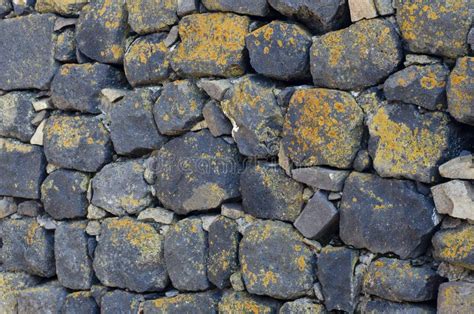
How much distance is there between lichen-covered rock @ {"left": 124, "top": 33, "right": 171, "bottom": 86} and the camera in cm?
375

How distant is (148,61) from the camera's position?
12.4 feet

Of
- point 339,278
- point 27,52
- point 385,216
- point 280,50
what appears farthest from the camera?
point 27,52

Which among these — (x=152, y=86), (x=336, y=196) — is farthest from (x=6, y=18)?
(x=336, y=196)

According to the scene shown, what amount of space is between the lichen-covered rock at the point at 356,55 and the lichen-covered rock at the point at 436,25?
0.24 feet

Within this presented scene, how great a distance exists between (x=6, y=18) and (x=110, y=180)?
121 centimetres

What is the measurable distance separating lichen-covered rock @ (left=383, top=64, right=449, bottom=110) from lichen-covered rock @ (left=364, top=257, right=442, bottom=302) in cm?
63

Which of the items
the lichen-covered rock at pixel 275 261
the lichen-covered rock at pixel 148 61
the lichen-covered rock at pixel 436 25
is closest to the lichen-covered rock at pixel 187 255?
the lichen-covered rock at pixel 275 261

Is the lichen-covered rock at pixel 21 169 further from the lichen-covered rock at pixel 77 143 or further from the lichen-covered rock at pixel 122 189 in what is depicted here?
the lichen-covered rock at pixel 122 189

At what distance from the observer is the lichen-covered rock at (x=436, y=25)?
281 cm

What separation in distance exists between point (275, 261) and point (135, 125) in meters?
1.03

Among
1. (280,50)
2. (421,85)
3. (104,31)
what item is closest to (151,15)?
(104,31)

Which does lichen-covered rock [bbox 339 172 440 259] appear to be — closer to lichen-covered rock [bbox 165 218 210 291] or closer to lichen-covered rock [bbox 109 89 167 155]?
lichen-covered rock [bbox 165 218 210 291]

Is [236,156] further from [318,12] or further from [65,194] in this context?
[65,194]

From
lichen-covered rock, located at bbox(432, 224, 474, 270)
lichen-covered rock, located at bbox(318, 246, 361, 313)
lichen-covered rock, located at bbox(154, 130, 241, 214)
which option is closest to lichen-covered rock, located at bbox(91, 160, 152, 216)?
lichen-covered rock, located at bbox(154, 130, 241, 214)
